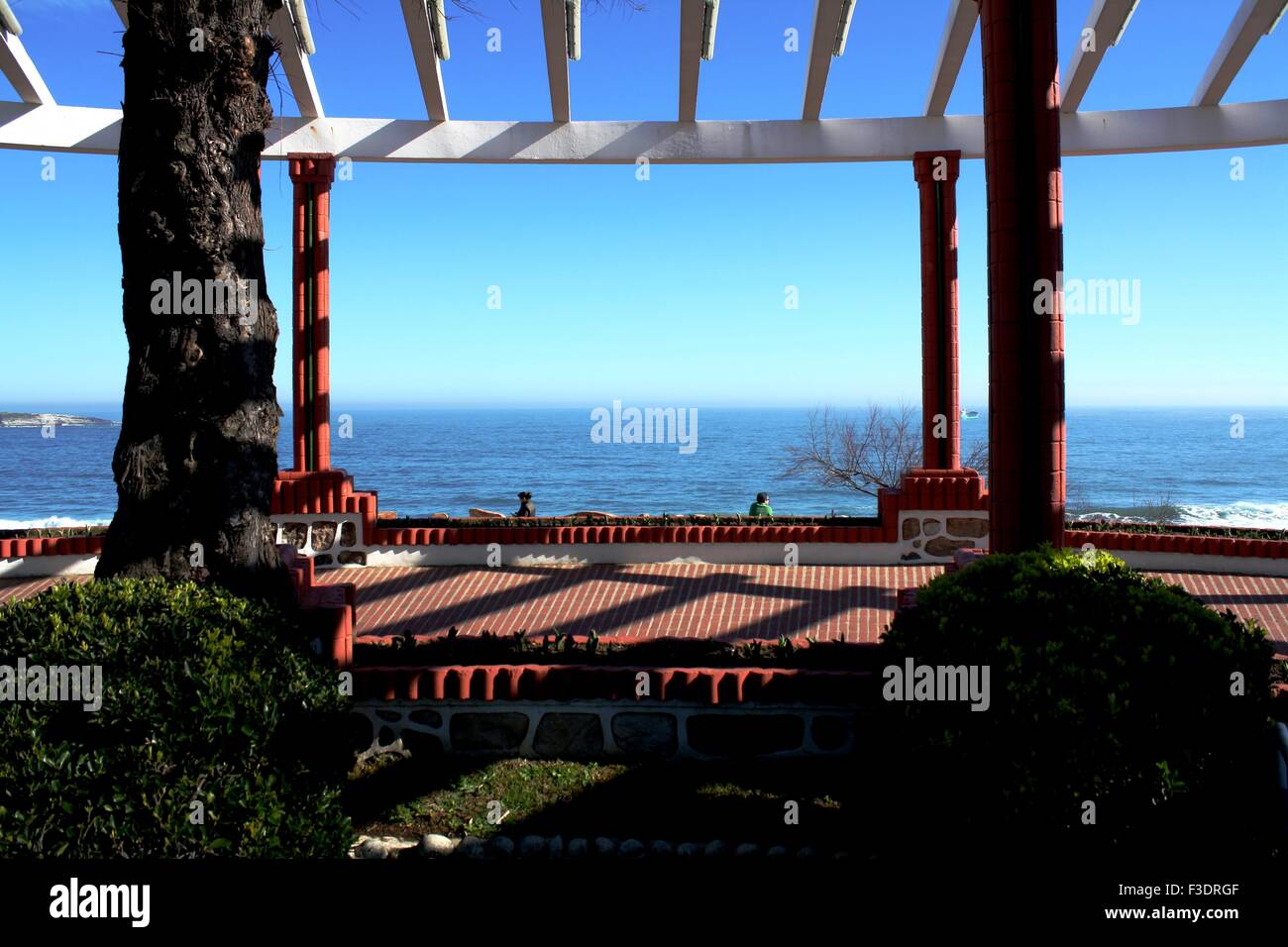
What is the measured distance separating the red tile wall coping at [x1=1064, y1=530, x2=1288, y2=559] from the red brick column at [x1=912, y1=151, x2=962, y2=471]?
1640 mm

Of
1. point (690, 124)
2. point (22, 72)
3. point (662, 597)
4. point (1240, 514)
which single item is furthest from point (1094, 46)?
point (1240, 514)

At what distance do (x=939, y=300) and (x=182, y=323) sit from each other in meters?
8.23

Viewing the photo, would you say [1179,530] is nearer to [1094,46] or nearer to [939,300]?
[939,300]

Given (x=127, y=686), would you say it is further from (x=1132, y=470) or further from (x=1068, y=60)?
(x=1132, y=470)

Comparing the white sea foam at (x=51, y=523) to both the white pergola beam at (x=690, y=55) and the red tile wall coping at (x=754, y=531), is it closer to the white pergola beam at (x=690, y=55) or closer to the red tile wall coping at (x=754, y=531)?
the red tile wall coping at (x=754, y=531)

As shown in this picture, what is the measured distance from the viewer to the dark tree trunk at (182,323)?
4676 mm

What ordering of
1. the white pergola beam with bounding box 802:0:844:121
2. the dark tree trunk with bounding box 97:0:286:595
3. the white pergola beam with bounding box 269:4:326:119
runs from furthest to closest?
the white pergola beam with bounding box 269:4:326:119 < the white pergola beam with bounding box 802:0:844:121 < the dark tree trunk with bounding box 97:0:286:595

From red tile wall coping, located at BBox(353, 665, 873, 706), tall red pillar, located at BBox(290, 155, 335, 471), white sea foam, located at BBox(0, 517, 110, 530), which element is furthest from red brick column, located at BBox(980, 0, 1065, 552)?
white sea foam, located at BBox(0, 517, 110, 530)

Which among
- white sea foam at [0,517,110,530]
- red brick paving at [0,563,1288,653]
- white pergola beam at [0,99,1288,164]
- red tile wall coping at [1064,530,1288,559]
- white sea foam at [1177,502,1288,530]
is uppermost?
white pergola beam at [0,99,1288,164]

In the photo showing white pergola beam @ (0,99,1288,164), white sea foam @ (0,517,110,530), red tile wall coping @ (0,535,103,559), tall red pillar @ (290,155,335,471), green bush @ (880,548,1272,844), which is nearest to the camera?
green bush @ (880,548,1272,844)

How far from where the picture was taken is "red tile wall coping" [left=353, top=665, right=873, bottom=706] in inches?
192

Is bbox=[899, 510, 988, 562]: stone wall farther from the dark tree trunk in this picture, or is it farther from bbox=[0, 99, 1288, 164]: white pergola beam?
the dark tree trunk
